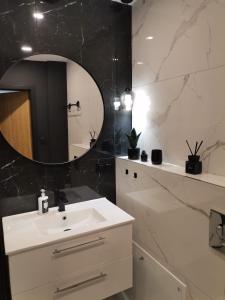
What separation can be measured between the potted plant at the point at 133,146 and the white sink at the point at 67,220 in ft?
1.78

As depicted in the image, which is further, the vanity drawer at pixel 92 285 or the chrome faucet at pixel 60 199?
the chrome faucet at pixel 60 199

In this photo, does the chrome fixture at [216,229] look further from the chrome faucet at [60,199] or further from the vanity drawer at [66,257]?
the chrome faucet at [60,199]

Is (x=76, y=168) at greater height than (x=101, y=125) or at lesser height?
lesser

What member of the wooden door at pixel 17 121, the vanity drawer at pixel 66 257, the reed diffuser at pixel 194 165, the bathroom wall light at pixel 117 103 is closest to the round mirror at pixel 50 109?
the wooden door at pixel 17 121

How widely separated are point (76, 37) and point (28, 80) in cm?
52

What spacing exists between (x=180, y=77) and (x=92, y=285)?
1500 mm

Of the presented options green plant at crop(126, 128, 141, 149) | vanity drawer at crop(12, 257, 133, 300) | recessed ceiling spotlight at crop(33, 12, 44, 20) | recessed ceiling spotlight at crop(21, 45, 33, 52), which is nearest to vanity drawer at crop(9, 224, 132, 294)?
vanity drawer at crop(12, 257, 133, 300)

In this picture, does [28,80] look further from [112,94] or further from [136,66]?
[136,66]

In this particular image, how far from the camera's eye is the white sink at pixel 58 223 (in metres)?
1.36

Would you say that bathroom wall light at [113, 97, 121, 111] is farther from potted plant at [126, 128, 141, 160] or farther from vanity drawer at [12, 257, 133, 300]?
vanity drawer at [12, 257, 133, 300]

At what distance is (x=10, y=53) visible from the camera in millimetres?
1597

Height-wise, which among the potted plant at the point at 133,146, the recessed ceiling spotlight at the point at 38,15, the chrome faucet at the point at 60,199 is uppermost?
the recessed ceiling spotlight at the point at 38,15

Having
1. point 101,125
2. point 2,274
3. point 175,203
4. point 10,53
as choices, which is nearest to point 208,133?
point 175,203

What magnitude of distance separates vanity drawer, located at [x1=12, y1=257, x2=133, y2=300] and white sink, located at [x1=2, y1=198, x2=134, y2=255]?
0.27 m
